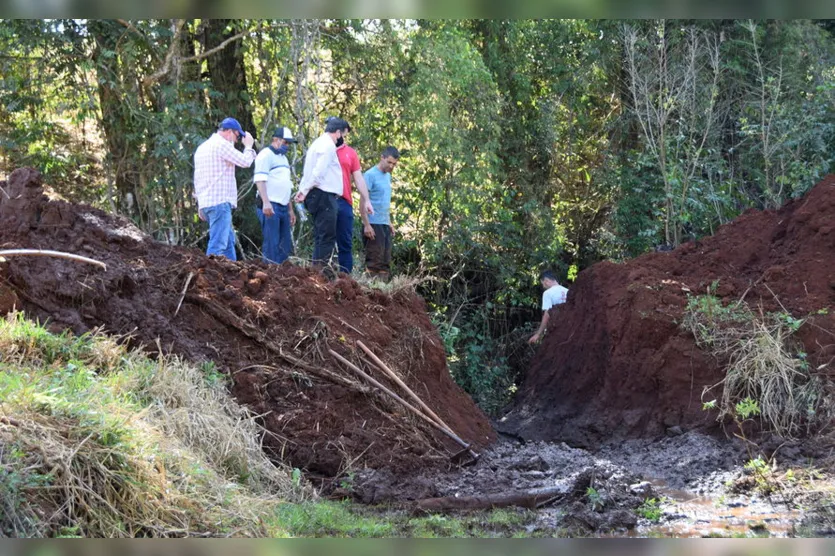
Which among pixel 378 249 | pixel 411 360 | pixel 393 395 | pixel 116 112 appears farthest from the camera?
pixel 116 112

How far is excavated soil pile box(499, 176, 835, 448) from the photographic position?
10.6m

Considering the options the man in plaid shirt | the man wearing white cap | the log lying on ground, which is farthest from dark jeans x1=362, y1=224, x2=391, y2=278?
the log lying on ground

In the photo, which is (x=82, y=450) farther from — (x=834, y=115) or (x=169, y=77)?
(x=834, y=115)

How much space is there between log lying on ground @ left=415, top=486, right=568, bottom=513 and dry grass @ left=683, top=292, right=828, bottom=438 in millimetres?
3041

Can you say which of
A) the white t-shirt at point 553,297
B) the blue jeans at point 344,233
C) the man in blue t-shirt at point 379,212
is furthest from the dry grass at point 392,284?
the white t-shirt at point 553,297

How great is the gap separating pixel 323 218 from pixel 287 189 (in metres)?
1.23

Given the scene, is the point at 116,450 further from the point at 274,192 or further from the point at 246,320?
the point at 274,192

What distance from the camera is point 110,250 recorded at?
8.70 meters

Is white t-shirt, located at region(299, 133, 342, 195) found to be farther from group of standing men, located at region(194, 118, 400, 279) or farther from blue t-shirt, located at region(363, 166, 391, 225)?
blue t-shirt, located at region(363, 166, 391, 225)

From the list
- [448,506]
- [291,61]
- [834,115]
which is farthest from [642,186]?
[448,506]

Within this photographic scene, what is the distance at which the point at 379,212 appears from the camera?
40.1 feet

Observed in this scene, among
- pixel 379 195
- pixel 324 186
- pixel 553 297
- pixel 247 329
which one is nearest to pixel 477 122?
pixel 553 297

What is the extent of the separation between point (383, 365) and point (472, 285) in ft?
25.5

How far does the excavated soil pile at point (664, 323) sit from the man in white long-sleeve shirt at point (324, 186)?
3.69 meters
